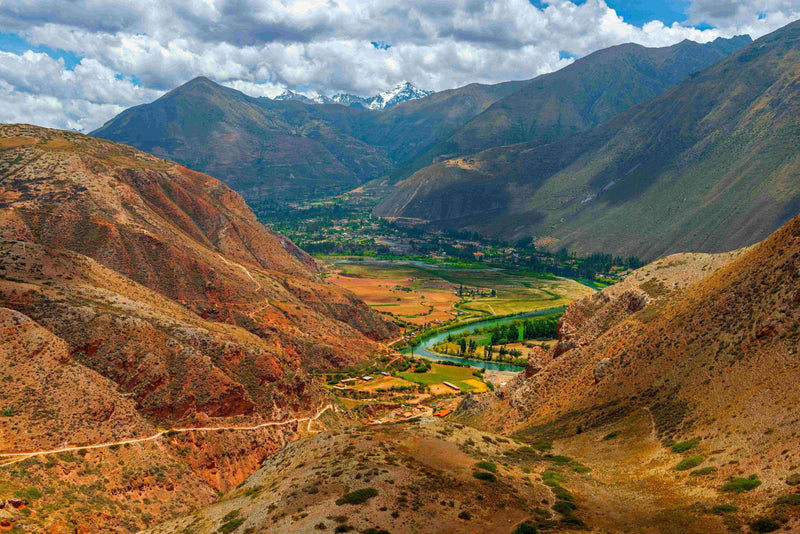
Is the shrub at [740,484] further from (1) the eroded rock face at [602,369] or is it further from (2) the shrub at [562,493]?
(1) the eroded rock face at [602,369]

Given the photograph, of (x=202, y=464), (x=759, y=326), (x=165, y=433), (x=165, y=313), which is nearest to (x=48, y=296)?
(x=165, y=313)

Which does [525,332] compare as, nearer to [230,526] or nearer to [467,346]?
[467,346]

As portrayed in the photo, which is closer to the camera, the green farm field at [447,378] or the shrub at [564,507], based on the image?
the shrub at [564,507]

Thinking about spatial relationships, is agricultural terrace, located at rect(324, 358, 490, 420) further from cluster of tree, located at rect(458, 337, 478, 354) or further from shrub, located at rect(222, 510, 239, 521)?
shrub, located at rect(222, 510, 239, 521)

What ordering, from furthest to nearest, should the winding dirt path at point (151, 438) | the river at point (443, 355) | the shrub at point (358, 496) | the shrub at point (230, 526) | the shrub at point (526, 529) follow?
the river at point (443, 355), the winding dirt path at point (151, 438), the shrub at point (230, 526), the shrub at point (358, 496), the shrub at point (526, 529)

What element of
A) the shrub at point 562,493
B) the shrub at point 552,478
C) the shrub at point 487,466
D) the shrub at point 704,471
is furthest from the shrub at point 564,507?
the shrub at point 704,471

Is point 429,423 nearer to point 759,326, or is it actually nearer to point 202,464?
point 202,464

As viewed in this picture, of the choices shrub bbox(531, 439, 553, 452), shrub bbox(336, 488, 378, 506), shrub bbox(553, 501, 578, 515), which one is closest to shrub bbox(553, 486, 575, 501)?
shrub bbox(553, 501, 578, 515)
